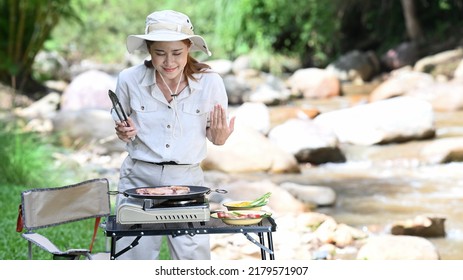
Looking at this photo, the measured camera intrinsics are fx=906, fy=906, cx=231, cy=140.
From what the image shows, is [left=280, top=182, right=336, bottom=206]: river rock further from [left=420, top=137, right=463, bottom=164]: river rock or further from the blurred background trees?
the blurred background trees

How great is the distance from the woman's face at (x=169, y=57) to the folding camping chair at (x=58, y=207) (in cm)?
48

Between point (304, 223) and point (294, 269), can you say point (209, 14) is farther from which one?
point (294, 269)

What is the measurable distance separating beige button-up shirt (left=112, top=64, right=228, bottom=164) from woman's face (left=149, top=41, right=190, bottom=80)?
0.09m

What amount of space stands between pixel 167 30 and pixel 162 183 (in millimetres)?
428

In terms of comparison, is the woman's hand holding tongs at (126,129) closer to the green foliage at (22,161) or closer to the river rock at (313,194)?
the green foliage at (22,161)

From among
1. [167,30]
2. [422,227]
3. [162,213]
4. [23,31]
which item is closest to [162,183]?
[162,213]

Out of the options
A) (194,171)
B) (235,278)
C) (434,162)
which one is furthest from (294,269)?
(434,162)

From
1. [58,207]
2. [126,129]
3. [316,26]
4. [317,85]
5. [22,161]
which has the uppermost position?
[316,26]

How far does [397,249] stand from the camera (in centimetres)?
434

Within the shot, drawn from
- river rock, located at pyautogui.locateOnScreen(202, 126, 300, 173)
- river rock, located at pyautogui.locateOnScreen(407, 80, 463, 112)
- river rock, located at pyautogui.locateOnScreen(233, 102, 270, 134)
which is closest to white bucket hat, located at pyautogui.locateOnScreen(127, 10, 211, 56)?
river rock, located at pyautogui.locateOnScreen(202, 126, 300, 173)

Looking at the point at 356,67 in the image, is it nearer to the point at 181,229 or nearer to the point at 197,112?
the point at 197,112

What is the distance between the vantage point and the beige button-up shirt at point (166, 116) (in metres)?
2.48

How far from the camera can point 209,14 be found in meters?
16.5

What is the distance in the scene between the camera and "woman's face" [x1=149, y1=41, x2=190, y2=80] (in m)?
2.38
